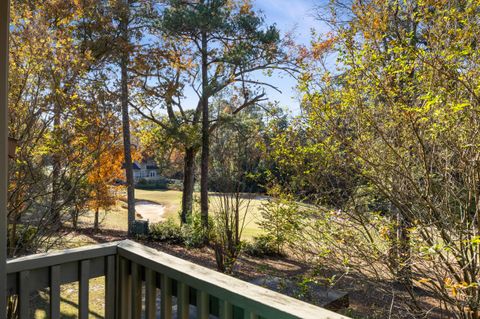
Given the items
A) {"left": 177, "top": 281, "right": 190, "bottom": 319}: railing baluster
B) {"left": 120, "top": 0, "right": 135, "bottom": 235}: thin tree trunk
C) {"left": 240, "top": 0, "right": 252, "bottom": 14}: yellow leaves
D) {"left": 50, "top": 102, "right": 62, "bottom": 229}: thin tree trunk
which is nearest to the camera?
{"left": 177, "top": 281, "right": 190, "bottom": 319}: railing baluster

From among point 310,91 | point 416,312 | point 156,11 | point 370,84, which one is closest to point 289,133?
point 310,91

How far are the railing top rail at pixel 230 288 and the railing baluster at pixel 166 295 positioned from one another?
0.03m

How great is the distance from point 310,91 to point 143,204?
43.1ft

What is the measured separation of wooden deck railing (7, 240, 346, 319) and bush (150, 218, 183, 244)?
22.3 ft

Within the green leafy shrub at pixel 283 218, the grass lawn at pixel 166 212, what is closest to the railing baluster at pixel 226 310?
the green leafy shrub at pixel 283 218

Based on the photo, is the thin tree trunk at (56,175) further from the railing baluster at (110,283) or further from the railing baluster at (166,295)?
the railing baluster at (166,295)

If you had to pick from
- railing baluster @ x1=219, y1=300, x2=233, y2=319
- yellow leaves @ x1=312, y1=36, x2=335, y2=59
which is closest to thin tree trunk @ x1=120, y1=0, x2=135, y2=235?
yellow leaves @ x1=312, y1=36, x2=335, y2=59

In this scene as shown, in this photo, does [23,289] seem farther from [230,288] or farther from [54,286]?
[230,288]

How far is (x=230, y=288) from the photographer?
1.06 m

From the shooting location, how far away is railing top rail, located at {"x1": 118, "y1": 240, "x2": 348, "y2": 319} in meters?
0.91

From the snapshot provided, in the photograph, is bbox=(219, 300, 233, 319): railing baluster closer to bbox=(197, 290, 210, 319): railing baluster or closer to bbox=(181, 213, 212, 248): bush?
bbox=(197, 290, 210, 319): railing baluster

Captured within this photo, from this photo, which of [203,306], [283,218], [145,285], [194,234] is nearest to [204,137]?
[194,234]

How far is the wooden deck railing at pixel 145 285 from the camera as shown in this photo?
1001 mm

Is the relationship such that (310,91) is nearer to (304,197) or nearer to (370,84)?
(370,84)
